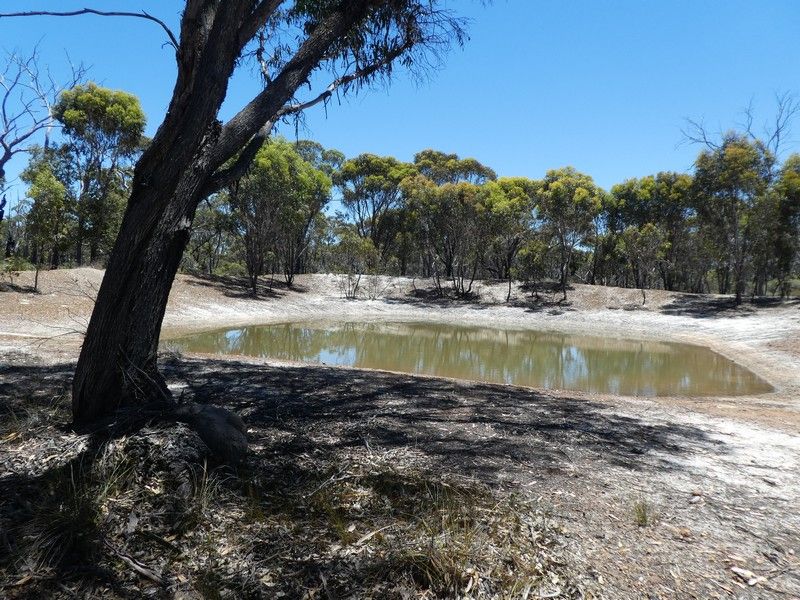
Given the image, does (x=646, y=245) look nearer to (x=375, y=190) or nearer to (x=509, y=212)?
(x=509, y=212)

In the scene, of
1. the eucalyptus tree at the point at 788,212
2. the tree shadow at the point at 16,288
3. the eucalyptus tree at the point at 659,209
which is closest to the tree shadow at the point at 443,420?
the tree shadow at the point at 16,288

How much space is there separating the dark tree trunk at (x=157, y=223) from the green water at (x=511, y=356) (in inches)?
293

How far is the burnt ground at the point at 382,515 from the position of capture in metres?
2.28

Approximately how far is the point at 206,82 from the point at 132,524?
2.96m

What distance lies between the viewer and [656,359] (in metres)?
16.3

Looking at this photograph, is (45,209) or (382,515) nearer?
(382,515)

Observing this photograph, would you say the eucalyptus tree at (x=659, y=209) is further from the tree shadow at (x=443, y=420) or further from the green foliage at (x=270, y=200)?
the tree shadow at (x=443, y=420)

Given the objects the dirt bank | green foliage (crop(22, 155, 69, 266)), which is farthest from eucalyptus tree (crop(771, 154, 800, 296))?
green foliage (crop(22, 155, 69, 266))

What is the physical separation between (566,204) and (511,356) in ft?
52.1

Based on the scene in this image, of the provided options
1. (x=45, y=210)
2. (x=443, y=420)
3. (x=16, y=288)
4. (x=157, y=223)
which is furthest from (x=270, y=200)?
(x=157, y=223)

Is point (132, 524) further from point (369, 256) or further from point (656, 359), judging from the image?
point (369, 256)

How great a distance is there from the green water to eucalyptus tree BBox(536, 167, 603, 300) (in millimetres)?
9403

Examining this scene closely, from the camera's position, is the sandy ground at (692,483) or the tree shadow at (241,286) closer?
the sandy ground at (692,483)

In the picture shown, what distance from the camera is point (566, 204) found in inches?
1136
